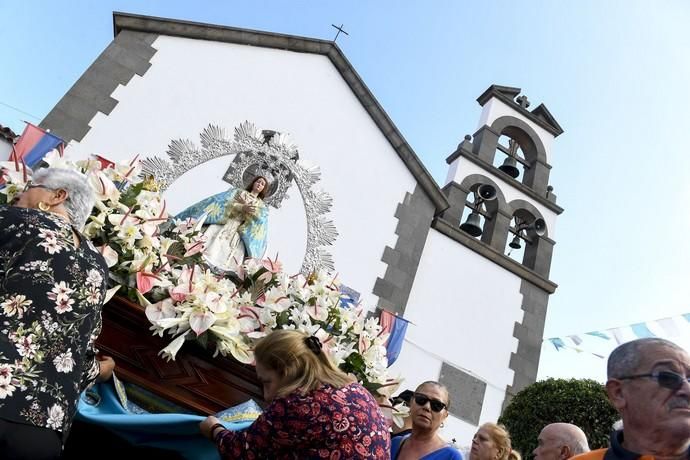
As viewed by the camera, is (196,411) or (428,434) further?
(428,434)

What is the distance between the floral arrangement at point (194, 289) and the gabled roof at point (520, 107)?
29.1ft

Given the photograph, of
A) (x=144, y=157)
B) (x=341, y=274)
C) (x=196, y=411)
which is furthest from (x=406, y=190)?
(x=196, y=411)

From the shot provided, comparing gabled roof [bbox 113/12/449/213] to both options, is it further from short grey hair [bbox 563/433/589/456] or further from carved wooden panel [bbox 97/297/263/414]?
carved wooden panel [bbox 97/297/263/414]

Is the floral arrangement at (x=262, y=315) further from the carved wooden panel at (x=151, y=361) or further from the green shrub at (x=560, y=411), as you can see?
the green shrub at (x=560, y=411)

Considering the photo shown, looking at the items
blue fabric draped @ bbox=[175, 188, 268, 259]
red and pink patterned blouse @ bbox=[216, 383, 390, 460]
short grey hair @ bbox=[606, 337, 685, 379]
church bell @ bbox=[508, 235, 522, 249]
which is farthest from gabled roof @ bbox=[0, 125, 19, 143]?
church bell @ bbox=[508, 235, 522, 249]

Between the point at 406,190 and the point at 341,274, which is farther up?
the point at 406,190

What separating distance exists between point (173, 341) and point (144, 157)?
210 inches

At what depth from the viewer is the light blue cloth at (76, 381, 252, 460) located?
→ 7.26 feet

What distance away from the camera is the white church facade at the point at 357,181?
7520 mm

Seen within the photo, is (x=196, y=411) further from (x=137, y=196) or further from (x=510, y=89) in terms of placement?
(x=510, y=89)

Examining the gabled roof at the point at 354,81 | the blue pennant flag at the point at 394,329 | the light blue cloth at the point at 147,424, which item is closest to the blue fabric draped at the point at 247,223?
the blue pennant flag at the point at 394,329

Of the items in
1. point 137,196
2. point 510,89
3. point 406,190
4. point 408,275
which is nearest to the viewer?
point 137,196

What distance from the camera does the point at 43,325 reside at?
1.89 m

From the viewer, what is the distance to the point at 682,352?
194 centimetres
